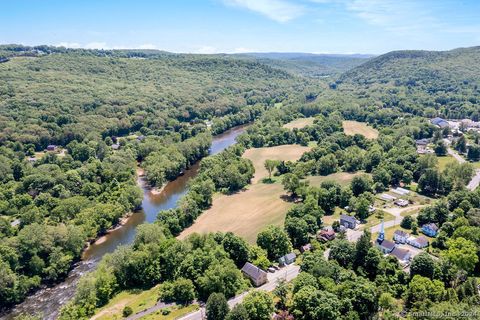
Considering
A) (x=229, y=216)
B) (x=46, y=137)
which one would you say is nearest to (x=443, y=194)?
(x=229, y=216)

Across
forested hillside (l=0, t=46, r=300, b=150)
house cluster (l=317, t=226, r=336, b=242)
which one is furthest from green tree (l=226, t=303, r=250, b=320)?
forested hillside (l=0, t=46, r=300, b=150)

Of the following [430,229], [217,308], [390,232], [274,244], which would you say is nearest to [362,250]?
[274,244]

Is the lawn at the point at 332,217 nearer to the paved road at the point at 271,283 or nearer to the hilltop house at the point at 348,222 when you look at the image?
the hilltop house at the point at 348,222

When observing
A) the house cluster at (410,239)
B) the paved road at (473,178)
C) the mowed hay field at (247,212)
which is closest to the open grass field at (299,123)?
the paved road at (473,178)

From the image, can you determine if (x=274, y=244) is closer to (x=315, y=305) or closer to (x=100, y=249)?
(x=315, y=305)

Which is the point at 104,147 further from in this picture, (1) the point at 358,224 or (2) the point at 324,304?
(2) the point at 324,304

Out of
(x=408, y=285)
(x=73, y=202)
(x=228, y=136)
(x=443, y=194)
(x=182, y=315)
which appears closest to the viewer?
(x=182, y=315)
